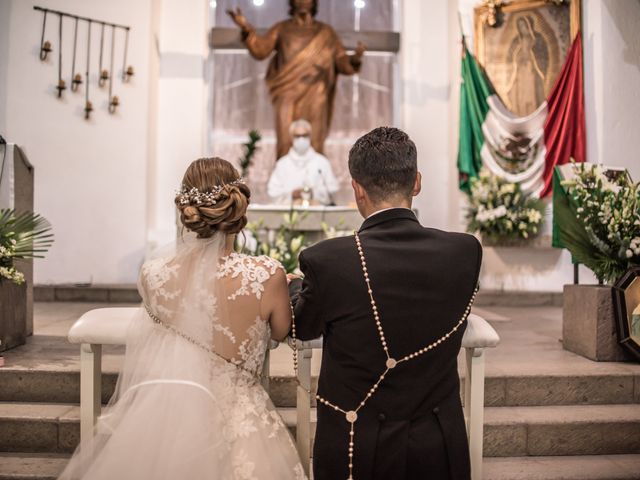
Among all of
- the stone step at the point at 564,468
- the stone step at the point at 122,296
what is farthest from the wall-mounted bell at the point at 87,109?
the stone step at the point at 564,468

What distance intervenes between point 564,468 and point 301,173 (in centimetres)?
527

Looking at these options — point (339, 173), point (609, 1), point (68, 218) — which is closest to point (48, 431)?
point (68, 218)

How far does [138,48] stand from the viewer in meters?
7.75

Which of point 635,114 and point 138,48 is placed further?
point 138,48

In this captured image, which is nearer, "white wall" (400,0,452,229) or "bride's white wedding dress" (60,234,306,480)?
"bride's white wedding dress" (60,234,306,480)

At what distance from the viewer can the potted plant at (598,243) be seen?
3894 millimetres

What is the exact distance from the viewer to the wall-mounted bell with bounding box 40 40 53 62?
7352mm

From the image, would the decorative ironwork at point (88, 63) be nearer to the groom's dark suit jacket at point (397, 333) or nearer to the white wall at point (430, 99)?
the white wall at point (430, 99)

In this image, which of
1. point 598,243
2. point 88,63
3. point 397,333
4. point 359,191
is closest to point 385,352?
point 397,333

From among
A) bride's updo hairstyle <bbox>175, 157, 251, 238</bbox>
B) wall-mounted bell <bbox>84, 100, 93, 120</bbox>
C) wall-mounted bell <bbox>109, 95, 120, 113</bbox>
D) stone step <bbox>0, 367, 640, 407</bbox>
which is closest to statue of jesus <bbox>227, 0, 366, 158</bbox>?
wall-mounted bell <bbox>109, 95, 120, 113</bbox>

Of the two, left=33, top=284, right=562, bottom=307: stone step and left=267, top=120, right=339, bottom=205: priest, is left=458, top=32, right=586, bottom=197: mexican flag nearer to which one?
left=33, top=284, right=562, bottom=307: stone step

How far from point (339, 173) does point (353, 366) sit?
7.62m

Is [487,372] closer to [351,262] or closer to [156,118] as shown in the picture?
[351,262]

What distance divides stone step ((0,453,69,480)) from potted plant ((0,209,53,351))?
1.05 metres
